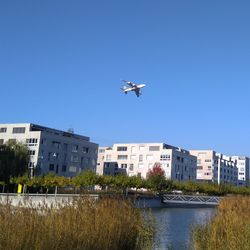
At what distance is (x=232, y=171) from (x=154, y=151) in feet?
207

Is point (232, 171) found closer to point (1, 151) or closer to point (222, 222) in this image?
point (1, 151)

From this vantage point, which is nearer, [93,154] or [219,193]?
[219,193]

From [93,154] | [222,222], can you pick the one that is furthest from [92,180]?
[222,222]

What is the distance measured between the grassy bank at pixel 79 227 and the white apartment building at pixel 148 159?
120m

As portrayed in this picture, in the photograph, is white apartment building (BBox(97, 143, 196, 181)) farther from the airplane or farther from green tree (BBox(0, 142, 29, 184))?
the airplane

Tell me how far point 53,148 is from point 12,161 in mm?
28694

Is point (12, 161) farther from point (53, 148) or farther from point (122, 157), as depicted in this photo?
point (122, 157)

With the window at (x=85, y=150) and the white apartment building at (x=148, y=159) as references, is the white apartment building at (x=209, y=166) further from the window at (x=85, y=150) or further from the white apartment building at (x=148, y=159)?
the window at (x=85, y=150)

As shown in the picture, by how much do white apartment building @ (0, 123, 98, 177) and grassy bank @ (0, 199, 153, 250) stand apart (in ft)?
272

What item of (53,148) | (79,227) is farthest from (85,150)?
(79,227)

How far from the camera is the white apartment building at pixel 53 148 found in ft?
321

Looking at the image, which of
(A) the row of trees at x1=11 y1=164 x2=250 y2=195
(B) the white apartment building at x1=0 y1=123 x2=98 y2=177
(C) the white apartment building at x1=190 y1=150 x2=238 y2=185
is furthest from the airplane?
(C) the white apartment building at x1=190 y1=150 x2=238 y2=185

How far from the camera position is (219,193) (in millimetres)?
103312

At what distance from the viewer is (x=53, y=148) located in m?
100
